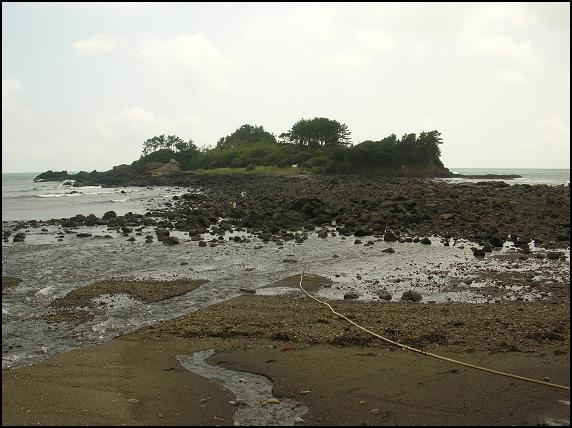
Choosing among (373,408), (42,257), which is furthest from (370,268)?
(42,257)

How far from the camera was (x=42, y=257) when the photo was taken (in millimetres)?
19938

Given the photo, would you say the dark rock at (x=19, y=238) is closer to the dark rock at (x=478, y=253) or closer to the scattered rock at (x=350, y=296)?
the scattered rock at (x=350, y=296)

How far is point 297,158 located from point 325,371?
84.9m

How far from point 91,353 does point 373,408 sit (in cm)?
538

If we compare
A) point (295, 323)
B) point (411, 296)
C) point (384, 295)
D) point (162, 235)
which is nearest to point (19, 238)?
point (162, 235)

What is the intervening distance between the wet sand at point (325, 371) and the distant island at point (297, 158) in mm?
69354

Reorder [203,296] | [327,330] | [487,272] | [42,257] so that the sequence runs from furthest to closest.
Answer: [42,257], [487,272], [203,296], [327,330]

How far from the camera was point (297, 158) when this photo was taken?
300 ft

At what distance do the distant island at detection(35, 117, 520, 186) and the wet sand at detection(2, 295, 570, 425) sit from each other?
228ft

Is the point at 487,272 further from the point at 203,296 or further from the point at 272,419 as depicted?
the point at 272,419

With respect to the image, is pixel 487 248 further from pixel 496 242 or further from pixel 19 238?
pixel 19 238

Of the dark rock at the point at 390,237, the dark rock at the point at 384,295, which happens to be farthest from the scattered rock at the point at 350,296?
the dark rock at the point at 390,237

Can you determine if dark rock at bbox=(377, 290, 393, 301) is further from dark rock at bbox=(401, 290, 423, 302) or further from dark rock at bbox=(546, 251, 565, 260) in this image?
dark rock at bbox=(546, 251, 565, 260)

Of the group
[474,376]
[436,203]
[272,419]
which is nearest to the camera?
[272,419]
